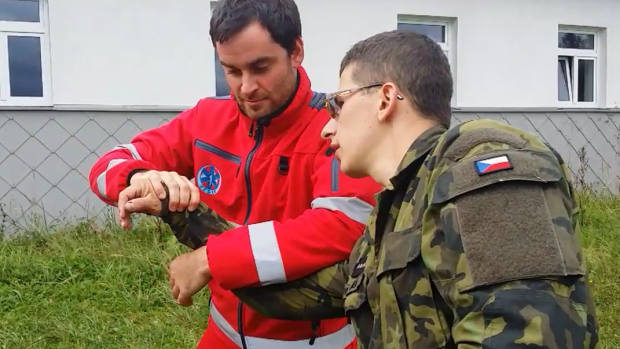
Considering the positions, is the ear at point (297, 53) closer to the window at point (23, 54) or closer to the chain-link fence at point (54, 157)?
the chain-link fence at point (54, 157)

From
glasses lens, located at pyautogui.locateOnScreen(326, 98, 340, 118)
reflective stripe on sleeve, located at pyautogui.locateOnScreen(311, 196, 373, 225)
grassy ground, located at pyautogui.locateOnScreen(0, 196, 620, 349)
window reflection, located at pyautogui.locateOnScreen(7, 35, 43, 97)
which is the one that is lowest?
grassy ground, located at pyautogui.locateOnScreen(0, 196, 620, 349)

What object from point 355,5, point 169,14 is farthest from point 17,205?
point 355,5

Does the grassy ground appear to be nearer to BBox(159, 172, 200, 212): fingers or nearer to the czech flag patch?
BBox(159, 172, 200, 212): fingers

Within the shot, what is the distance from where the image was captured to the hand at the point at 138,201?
1.54 metres

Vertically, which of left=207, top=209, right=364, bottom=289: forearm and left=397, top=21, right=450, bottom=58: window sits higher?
left=397, top=21, right=450, bottom=58: window

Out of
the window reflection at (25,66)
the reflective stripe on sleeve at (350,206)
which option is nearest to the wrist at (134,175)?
the reflective stripe on sleeve at (350,206)

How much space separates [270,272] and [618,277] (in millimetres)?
4341

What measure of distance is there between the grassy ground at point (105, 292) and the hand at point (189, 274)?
257cm

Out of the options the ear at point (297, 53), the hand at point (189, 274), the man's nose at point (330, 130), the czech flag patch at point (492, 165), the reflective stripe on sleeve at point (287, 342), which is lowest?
the reflective stripe on sleeve at point (287, 342)

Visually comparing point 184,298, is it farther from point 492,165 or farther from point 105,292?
point 105,292

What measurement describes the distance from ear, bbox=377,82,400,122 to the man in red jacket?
297mm

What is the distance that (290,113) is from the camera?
1.73 m

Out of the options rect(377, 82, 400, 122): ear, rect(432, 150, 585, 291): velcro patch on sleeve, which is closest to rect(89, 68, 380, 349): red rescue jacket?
rect(377, 82, 400, 122): ear

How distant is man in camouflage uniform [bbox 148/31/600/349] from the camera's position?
2.98 ft
